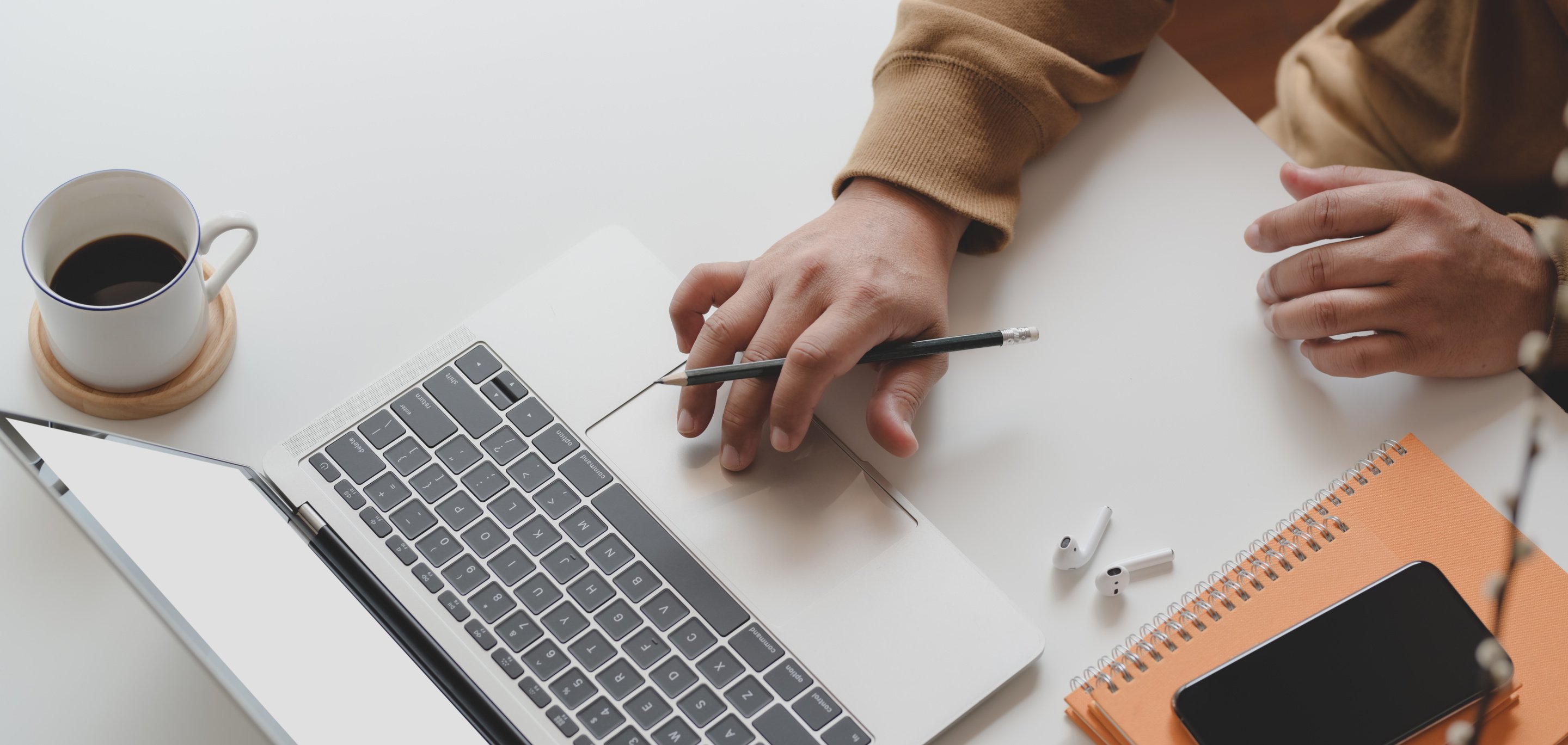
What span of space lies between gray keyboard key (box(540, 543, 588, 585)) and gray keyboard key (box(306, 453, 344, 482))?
133 mm

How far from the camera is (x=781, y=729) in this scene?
1.88 ft

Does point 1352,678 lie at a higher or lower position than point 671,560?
lower

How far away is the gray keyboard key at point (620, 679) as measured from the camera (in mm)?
580

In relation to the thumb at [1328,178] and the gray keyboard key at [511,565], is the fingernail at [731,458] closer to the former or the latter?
the gray keyboard key at [511,565]

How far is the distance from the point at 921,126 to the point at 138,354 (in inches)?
19.7

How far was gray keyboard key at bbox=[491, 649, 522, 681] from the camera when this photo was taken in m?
0.58

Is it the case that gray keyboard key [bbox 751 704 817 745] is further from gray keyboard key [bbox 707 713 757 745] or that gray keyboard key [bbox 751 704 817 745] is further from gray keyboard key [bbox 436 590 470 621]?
gray keyboard key [bbox 436 590 470 621]

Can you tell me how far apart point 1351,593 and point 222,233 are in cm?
68

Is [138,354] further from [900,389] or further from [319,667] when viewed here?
[900,389]

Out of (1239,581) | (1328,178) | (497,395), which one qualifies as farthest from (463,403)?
(1328,178)

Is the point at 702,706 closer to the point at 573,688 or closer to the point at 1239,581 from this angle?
the point at 573,688

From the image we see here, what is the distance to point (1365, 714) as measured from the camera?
0.56 meters

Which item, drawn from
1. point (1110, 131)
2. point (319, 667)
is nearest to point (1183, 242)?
point (1110, 131)

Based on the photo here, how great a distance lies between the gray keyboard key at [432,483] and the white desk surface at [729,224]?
0.09 meters
